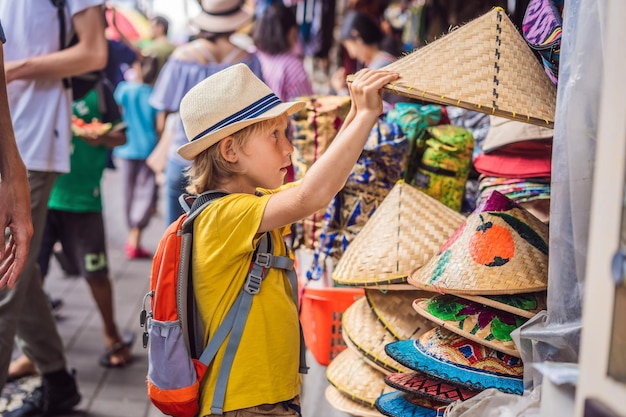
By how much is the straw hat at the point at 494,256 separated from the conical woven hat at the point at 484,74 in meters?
0.32

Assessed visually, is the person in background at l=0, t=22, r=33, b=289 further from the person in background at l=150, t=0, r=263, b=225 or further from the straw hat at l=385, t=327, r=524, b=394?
the person in background at l=150, t=0, r=263, b=225

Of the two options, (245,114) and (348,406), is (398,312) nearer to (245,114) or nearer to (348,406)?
(348,406)

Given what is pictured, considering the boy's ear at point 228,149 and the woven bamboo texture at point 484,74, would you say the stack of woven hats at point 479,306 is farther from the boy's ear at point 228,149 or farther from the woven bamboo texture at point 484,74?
the boy's ear at point 228,149

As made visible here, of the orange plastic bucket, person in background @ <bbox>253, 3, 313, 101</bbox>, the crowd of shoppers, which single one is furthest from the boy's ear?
person in background @ <bbox>253, 3, 313, 101</bbox>

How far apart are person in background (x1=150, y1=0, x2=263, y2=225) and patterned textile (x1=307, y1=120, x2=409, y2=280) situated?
4.41 ft

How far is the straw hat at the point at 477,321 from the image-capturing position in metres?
1.97

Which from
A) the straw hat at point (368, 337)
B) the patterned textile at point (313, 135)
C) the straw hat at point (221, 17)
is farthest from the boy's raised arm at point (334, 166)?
the straw hat at point (221, 17)

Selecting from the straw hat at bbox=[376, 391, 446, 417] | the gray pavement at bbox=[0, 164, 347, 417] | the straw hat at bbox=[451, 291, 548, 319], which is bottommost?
the gray pavement at bbox=[0, 164, 347, 417]

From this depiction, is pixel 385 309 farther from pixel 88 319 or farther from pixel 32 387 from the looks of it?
pixel 88 319

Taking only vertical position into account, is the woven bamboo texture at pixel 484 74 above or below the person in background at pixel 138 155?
above

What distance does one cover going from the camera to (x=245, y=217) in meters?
1.91

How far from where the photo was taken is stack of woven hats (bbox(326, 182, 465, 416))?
237 cm

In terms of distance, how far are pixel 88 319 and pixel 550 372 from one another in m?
4.06

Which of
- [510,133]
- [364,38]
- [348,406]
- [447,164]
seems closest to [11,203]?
[348,406]
